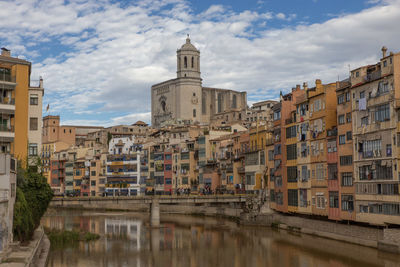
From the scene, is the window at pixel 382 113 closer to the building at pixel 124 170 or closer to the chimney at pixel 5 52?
the chimney at pixel 5 52

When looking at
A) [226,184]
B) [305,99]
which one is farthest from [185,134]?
[305,99]

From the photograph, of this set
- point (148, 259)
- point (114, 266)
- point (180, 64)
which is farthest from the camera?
point (180, 64)

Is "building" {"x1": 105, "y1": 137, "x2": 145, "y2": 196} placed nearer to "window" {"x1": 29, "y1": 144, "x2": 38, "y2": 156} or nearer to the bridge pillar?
the bridge pillar

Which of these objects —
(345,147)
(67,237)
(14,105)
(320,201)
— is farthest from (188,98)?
(14,105)

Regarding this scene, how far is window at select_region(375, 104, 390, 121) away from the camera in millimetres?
46750

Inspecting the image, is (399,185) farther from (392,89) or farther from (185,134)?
(185,134)

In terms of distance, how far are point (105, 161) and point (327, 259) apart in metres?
83.6

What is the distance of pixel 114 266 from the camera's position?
4272cm

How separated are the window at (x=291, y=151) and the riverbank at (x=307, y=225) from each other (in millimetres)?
7067

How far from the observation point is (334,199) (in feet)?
180

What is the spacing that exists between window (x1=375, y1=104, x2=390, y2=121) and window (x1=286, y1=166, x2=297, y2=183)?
16.9m

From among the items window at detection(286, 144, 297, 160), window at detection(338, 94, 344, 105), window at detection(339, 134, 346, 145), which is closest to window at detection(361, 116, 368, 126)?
window at detection(339, 134, 346, 145)

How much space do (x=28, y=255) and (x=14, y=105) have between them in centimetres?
1913

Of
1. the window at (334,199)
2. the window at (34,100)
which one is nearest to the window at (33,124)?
the window at (34,100)
